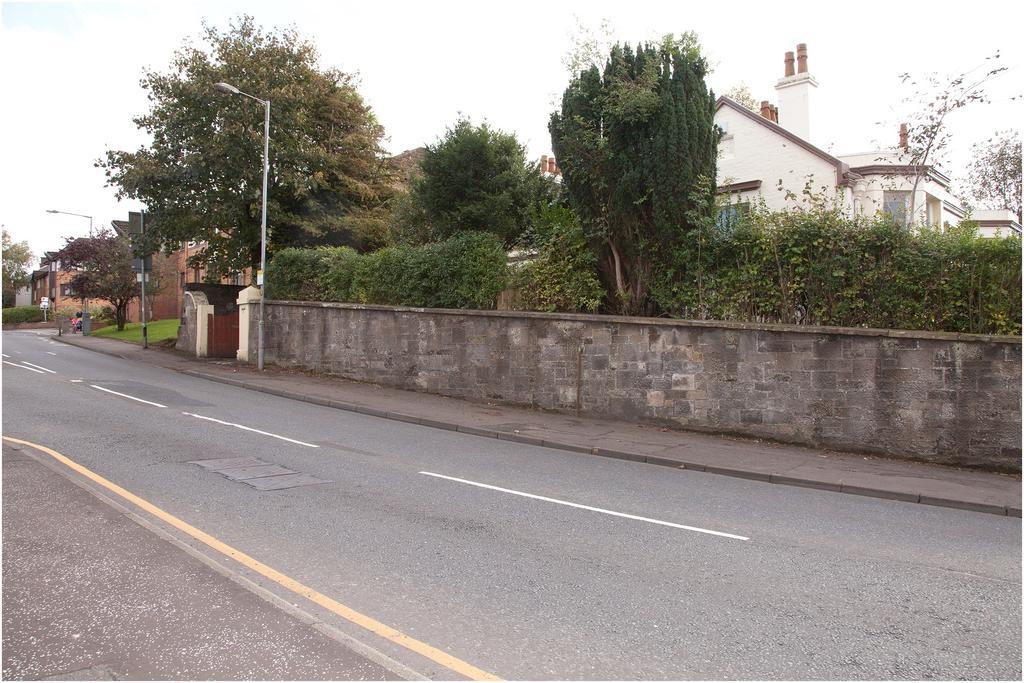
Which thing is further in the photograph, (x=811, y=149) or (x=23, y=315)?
(x=23, y=315)

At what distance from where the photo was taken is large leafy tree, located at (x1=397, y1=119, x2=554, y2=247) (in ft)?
61.1

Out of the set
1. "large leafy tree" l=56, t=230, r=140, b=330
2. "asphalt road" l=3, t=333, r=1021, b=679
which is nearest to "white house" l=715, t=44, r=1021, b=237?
"asphalt road" l=3, t=333, r=1021, b=679

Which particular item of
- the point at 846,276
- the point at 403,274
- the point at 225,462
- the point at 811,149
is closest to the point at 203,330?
the point at 403,274

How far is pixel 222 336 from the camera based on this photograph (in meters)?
26.4

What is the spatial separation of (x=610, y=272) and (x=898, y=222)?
5674 mm

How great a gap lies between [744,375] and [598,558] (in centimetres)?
789

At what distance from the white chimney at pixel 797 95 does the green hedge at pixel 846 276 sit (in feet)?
43.1

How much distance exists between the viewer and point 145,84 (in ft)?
84.3

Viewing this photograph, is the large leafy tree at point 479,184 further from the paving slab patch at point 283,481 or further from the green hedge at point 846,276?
the paving slab patch at point 283,481

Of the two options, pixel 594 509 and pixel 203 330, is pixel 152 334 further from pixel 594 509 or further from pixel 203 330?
pixel 594 509

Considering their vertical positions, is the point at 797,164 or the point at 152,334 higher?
the point at 797,164

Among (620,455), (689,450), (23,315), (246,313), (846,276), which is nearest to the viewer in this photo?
(620,455)

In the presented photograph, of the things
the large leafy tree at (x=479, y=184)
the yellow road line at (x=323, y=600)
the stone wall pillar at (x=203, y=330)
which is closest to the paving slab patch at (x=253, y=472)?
the yellow road line at (x=323, y=600)

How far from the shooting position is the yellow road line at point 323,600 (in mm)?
3678
